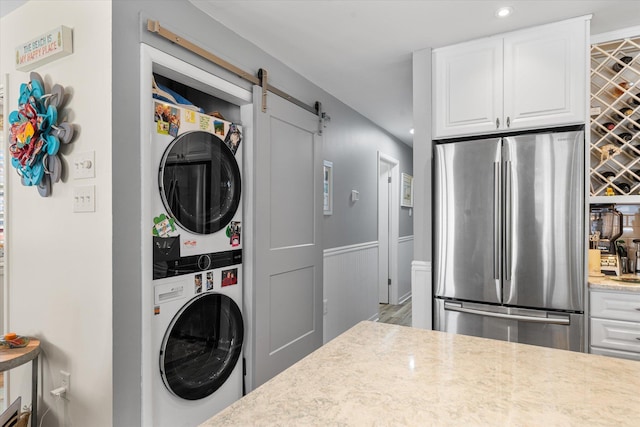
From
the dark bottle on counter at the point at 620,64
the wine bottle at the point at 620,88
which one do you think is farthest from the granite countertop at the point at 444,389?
the dark bottle on counter at the point at 620,64

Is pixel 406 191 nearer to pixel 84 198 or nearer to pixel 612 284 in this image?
pixel 612 284

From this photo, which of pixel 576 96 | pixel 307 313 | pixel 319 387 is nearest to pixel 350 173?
pixel 307 313

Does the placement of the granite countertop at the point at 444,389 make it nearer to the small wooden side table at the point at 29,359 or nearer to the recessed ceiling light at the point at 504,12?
the small wooden side table at the point at 29,359

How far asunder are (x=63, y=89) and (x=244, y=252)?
1.33 metres

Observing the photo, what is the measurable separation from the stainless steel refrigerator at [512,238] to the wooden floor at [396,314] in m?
2.11

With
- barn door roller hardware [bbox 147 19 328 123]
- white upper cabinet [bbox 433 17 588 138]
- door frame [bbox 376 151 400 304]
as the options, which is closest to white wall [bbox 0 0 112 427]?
barn door roller hardware [bbox 147 19 328 123]

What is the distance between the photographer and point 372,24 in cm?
227

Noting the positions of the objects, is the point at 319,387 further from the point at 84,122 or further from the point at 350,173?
the point at 350,173

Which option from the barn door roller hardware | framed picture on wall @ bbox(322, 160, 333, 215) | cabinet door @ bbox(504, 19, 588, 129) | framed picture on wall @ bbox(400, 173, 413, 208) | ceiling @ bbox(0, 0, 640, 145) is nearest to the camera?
the barn door roller hardware

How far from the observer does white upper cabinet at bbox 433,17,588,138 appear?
2189 millimetres

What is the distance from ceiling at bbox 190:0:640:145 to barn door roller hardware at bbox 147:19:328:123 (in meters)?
0.26

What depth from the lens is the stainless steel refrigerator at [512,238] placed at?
210 cm

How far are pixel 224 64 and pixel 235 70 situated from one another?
3.9 inches

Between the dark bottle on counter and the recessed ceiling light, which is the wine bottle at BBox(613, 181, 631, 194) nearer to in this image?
the dark bottle on counter
